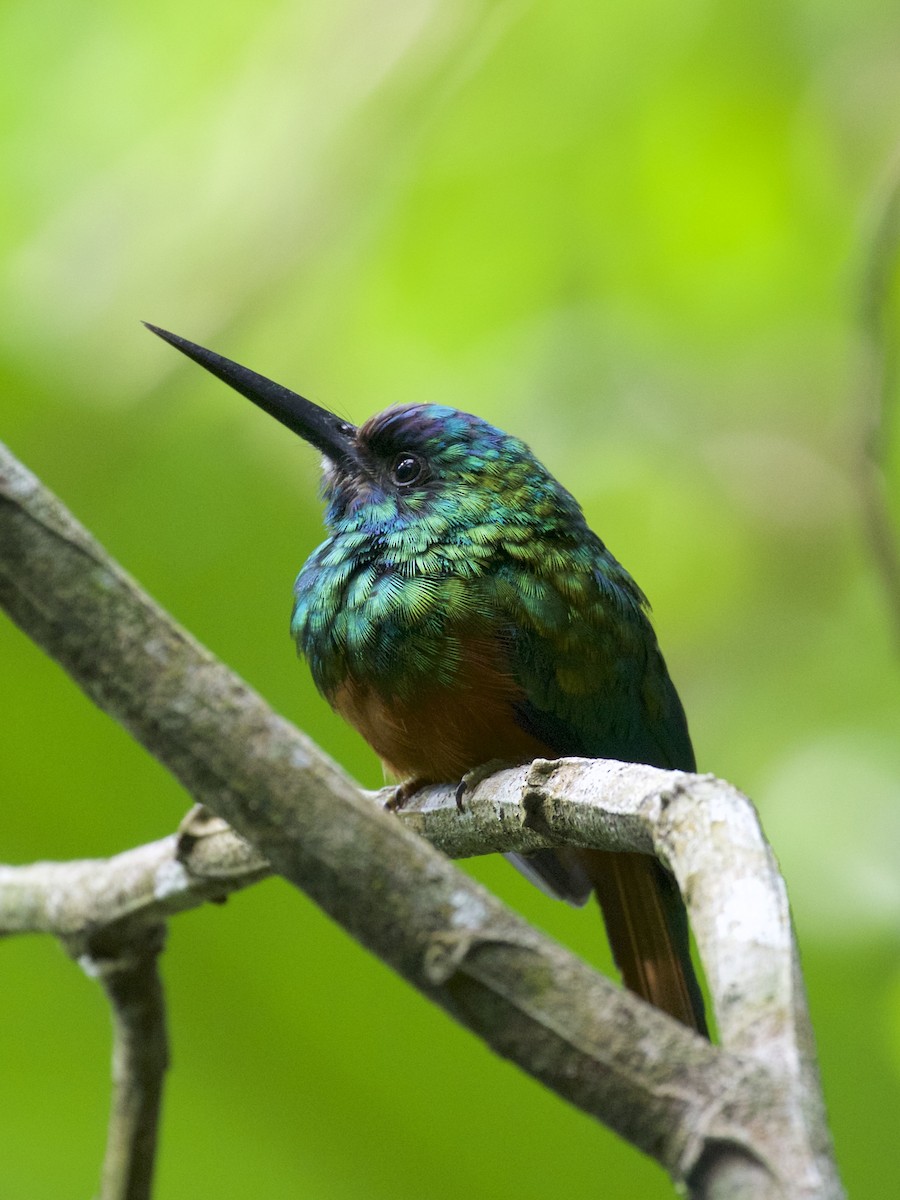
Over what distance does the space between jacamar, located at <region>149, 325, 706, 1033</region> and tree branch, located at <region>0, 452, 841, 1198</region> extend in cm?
124

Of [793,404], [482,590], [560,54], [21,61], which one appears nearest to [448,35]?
[560,54]

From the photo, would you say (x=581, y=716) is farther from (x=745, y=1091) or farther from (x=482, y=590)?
(x=745, y=1091)

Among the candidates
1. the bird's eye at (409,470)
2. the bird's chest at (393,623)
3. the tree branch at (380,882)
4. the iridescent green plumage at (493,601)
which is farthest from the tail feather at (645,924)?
the tree branch at (380,882)

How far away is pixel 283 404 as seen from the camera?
102 inches

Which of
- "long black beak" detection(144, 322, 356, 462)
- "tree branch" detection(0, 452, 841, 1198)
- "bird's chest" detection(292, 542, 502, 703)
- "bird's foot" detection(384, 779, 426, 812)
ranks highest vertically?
"long black beak" detection(144, 322, 356, 462)

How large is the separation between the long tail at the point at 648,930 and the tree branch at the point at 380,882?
1417mm

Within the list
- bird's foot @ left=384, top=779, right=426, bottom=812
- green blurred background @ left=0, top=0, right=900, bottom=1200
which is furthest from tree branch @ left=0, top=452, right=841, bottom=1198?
green blurred background @ left=0, top=0, right=900, bottom=1200

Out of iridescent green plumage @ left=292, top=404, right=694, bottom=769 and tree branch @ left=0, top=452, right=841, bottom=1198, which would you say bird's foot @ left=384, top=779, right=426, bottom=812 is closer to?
iridescent green plumage @ left=292, top=404, right=694, bottom=769

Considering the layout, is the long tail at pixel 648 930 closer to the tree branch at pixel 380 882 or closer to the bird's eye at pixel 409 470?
the bird's eye at pixel 409 470

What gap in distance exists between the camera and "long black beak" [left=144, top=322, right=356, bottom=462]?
2.28 metres

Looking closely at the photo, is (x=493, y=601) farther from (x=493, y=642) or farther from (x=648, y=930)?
(x=648, y=930)

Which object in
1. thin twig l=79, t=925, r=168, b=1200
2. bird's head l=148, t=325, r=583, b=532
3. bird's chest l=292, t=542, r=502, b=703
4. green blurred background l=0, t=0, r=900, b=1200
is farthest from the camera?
green blurred background l=0, t=0, r=900, b=1200

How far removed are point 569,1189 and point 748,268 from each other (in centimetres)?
253

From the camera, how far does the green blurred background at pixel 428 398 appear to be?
2.87 meters
